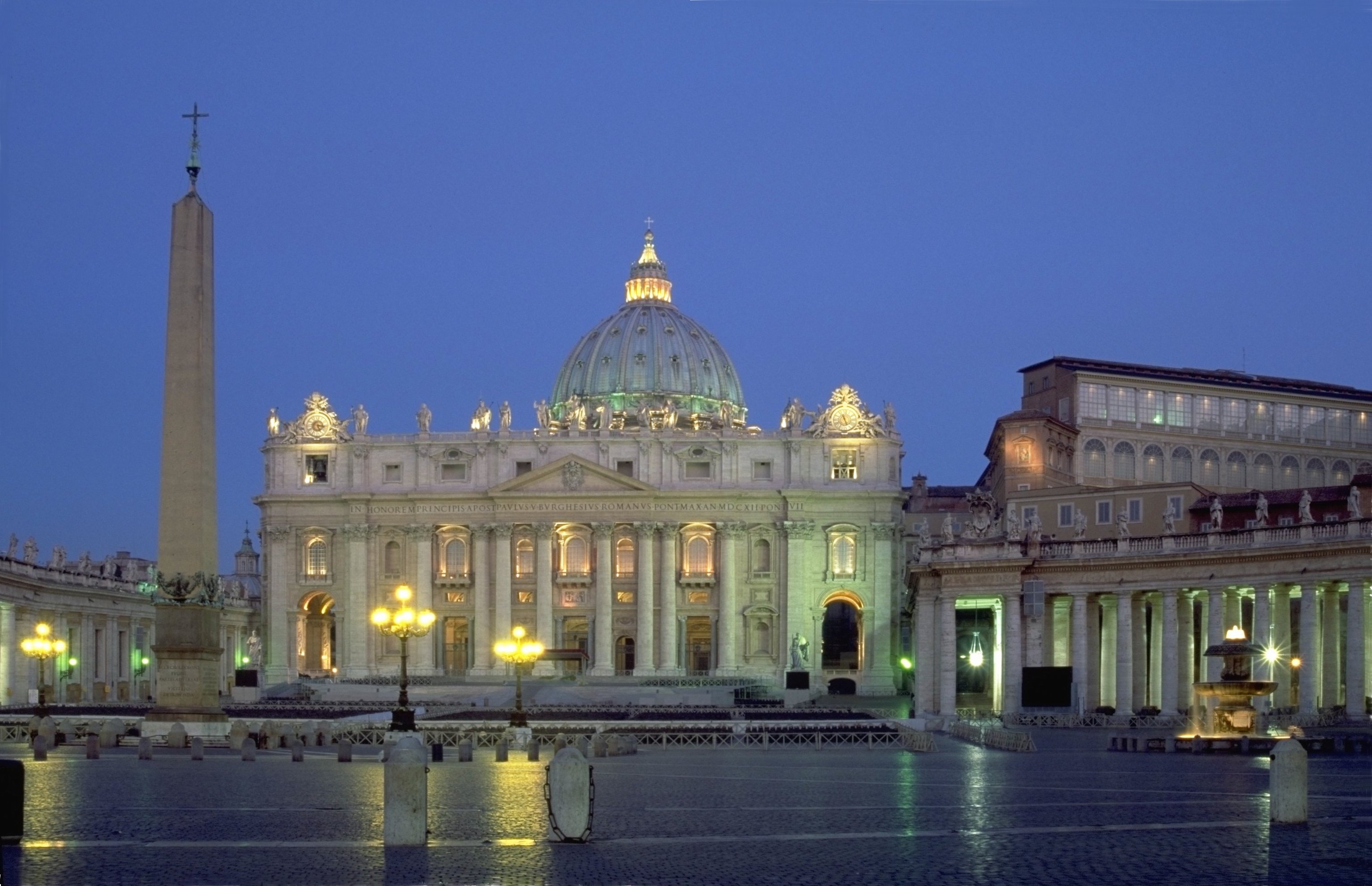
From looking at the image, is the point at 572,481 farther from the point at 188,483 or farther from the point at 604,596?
the point at 188,483

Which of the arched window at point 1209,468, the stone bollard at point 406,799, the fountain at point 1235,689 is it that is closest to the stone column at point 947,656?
the fountain at point 1235,689

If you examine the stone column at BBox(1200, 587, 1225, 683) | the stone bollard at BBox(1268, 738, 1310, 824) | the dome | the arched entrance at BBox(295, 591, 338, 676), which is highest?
the dome

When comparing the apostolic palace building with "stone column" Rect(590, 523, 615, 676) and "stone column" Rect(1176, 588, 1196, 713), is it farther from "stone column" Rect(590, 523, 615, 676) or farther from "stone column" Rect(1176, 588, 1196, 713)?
"stone column" Rect(1176, 588, 1196, 713)

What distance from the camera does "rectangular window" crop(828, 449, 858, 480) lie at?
396ft

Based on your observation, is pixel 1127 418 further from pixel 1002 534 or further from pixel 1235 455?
pixel 1002 534

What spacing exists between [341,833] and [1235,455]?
9025 centimetres

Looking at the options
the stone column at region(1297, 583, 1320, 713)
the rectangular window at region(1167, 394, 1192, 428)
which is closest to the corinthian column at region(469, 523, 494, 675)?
the rectangular window at region(1167, 394, 1192, 428)

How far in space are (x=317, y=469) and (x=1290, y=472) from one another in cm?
5918

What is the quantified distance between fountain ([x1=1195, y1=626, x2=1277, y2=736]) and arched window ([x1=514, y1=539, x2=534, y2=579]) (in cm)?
7820

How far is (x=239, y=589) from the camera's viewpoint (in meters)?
144

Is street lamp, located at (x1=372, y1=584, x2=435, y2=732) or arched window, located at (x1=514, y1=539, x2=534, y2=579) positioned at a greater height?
arched window, located at (x1=514, y1=539, x2=534, y2=579)

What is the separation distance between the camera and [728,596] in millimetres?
119312

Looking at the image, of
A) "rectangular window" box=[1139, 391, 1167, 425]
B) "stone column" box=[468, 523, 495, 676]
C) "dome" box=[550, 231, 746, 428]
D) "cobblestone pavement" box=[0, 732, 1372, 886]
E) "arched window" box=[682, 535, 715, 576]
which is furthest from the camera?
"dome" box=[550, 231, 746, 428]

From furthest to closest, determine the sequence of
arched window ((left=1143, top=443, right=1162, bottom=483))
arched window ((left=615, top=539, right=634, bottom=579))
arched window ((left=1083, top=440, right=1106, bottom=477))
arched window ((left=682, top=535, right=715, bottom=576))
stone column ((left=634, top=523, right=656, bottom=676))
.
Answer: arched window ((left=615, top=539, right=634, bottom=579))
arched window ((left=682, top=535, right=715, bottom=576))
stone column ((left=634, top=523, right=656, bottom=676))
arched window ((left=1143, top=443, right=1162, bottom=483))
arched window ((left=1083, top=440, right=1106, bottom=477))
